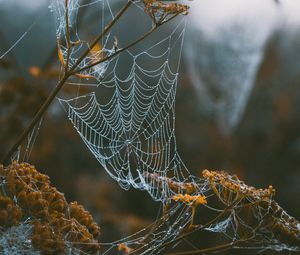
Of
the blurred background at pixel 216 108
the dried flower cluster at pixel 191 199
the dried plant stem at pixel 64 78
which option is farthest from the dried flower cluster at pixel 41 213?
the blurred background at pixel 216 108

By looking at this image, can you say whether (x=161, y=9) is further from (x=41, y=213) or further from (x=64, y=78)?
(x=41, y=213)

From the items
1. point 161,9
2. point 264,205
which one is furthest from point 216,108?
point 161,9

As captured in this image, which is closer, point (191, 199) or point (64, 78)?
point (64, 78)

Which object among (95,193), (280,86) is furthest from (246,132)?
(95,193)

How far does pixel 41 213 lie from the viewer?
6.63ft

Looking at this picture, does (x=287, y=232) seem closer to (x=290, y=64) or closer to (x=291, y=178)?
(x=291, y=178)

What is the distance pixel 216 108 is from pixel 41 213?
6323 mm

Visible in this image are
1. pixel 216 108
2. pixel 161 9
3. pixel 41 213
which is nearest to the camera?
pixel 41 213

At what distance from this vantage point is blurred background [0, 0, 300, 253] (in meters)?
6.09

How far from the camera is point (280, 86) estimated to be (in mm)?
9234

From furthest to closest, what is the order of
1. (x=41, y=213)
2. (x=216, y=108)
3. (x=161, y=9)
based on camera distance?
(x=216, y=108)
(x=161, y=9)
(x=41, y=213)

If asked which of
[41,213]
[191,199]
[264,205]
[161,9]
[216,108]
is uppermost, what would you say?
[216,108]

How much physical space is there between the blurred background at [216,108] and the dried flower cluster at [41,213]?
3.25 m

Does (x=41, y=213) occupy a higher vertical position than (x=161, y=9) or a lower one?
lower
